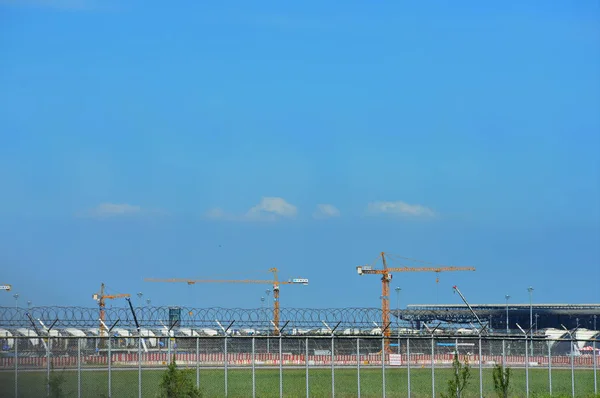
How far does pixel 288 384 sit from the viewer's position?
2162 inches

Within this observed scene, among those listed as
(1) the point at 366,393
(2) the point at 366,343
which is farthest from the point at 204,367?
(2) the point at 366,343

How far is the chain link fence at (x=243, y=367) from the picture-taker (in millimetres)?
37312

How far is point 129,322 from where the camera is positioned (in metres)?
46.7

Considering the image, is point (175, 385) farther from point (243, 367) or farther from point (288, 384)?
point (288, 384)

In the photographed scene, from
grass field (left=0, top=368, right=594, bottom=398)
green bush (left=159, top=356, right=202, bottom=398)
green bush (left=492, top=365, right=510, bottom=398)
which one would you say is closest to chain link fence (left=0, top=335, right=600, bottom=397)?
grass field (left=0, top=368, right=594, bottom=398)

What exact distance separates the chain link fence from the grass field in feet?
0.17

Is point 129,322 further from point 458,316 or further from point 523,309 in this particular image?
point 523,309

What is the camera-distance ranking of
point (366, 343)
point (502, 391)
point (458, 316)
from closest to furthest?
point (502, 391)
point (366, 343)
point (458, 316)

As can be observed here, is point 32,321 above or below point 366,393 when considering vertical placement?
above

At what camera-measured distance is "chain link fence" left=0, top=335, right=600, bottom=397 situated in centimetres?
3731

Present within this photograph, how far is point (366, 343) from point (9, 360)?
81.6 feet

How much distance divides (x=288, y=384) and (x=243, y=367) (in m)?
5.32

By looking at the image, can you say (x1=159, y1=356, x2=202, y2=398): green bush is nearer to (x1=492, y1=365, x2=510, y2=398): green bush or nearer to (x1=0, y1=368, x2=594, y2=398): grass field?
(x1=0, y1=368, x2=594, y2=398): grass field

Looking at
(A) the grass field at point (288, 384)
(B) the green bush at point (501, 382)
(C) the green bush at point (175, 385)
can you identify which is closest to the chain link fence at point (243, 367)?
(A) the grass field at point (288, 384)
